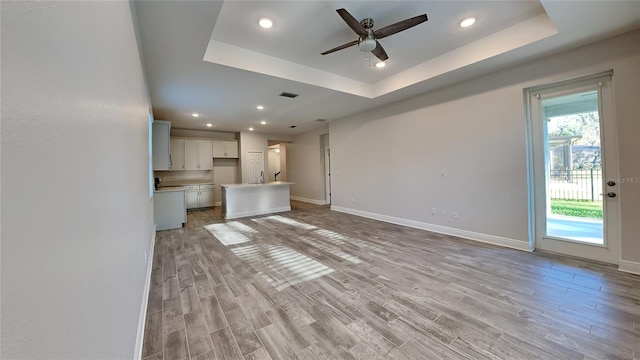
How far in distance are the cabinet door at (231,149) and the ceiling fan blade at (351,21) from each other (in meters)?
6.86

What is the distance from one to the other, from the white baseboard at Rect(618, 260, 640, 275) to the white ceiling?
2670 millimetres

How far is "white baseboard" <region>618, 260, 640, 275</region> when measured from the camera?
106 inches

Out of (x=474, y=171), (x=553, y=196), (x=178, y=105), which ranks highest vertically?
(x=178, y=105)

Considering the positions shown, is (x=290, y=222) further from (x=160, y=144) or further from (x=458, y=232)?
(x=160, y=144)

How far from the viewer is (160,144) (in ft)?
18.4

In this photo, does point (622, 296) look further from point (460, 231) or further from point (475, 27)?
point (475, 27)

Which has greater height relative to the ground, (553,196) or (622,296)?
(553,196)

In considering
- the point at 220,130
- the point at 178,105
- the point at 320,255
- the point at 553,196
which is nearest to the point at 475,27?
the point at 553,196

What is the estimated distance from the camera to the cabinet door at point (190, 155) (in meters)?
7.57

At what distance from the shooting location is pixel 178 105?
503cm

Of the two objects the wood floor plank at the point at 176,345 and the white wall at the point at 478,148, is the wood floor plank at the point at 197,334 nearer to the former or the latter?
the wood floor plank at the point at 176,345

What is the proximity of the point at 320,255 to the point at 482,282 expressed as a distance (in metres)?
1.97

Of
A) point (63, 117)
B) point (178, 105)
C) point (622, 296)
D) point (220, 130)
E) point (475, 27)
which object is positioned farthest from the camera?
point (220, 130)

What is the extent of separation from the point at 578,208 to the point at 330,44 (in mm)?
4083
